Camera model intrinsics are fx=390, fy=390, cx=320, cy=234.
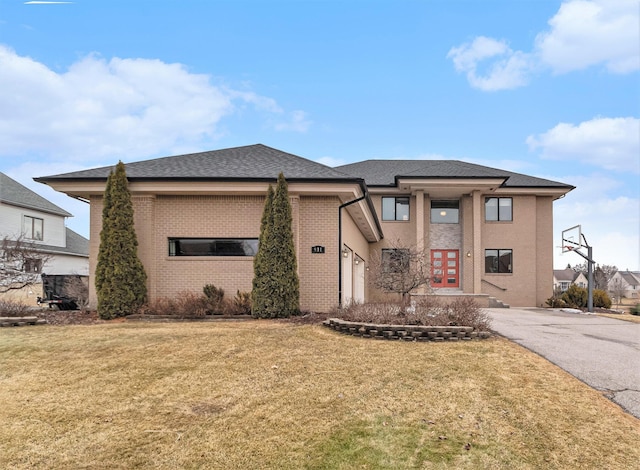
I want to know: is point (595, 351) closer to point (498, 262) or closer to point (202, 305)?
point (202, 305)

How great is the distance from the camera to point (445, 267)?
22.1 m

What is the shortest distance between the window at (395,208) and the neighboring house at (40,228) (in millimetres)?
19745

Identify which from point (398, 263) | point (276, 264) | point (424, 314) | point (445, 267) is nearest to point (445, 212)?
point (445, 267)

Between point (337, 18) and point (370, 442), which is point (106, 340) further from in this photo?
point (337, 18)

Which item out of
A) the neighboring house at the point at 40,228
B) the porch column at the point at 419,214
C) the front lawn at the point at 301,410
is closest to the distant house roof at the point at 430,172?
the porch column at the point at 419,214

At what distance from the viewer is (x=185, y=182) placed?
38.2 ft

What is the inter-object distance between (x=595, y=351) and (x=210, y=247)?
33.0 feet

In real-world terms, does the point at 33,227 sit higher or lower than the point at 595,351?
higher

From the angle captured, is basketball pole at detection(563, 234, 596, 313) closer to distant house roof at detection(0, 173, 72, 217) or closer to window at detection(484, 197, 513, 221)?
window at detection(484, 197, 513, 221)

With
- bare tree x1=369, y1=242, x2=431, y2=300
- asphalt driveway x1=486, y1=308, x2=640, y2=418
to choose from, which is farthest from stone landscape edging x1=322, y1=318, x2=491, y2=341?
Answer: bare tree x1=369, y1=242, x2=431, y2=300

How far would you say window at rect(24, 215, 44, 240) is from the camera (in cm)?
2472

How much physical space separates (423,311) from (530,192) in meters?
16.5

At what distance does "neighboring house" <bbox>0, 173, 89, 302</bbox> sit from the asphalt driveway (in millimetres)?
24211

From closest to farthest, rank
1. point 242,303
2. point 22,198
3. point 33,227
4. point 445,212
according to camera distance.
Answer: point 242,303, point 445,212, point 22,198, point 33,227
